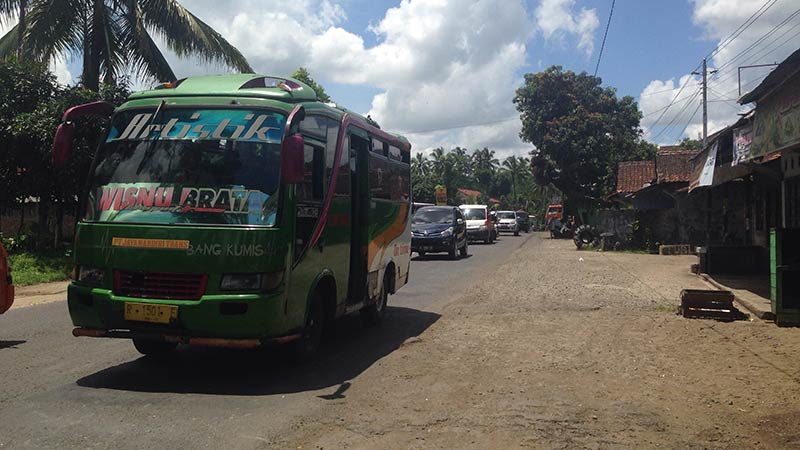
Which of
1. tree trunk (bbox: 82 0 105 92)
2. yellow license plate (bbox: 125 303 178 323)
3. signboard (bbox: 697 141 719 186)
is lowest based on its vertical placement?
yellow license plate (bbox: 125 303 178 323)

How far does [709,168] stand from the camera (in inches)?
561

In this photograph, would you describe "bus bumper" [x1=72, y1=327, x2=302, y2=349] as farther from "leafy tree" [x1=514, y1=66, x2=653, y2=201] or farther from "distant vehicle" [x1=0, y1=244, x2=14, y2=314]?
"leafy tree" [x1=514, y1=66, x2=653, y2=201]

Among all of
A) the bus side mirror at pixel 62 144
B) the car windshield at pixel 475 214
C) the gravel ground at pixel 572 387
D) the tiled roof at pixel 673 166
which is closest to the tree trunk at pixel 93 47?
the bus side mirror at pixel 62 144

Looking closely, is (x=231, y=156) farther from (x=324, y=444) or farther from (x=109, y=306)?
(x=324, y=444)

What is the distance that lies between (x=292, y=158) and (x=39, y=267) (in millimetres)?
13652

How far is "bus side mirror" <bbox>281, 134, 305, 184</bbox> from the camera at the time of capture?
5484 mm

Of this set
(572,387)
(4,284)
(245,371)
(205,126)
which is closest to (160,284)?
(245,371)

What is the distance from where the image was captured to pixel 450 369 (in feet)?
21.8

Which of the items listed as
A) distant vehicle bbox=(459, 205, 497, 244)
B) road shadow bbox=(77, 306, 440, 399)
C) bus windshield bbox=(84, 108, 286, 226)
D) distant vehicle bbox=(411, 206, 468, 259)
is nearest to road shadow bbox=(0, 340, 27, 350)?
road shadow bbox=(77, 306, 440, 399)

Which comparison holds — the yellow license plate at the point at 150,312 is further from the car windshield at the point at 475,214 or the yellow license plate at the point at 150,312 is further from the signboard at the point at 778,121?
the car windshield at the point at 475,214

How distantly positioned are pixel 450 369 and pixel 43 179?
50.3 feet

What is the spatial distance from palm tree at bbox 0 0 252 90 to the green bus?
45.0ft

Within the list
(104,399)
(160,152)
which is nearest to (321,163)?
(160,152)

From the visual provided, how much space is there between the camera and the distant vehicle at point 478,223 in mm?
32344
